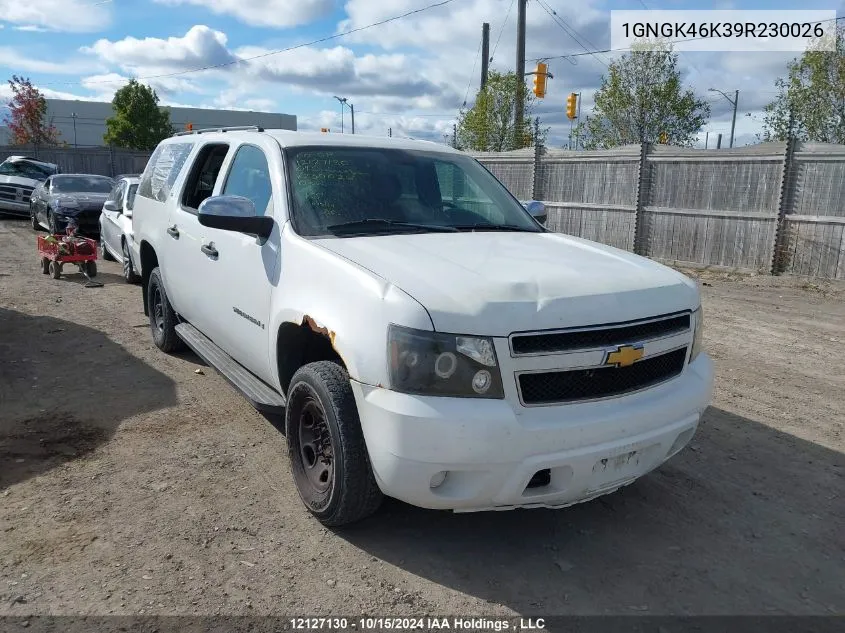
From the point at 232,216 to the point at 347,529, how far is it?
5.75 feet

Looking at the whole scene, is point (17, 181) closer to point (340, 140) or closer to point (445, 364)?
point (340, 140)

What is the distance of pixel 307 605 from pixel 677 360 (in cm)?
203

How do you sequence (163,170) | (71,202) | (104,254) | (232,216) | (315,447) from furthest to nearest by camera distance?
(71,202), (104,254), (163,170), (232,216), (315,447)

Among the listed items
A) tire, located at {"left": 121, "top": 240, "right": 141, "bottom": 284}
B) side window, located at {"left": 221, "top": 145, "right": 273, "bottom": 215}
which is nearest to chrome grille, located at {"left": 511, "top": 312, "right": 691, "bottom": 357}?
side window, located at {"left": 221, "top": 145, "right": 273, "bottom": 215}

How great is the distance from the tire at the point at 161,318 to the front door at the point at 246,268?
1.34 meters

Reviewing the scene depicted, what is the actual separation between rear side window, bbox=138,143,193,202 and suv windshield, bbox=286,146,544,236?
197 cm

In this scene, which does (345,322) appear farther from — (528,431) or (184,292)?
(184,292)

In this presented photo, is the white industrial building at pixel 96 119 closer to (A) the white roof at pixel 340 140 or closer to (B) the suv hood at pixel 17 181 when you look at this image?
(B) the suv hood at pixel 17 181

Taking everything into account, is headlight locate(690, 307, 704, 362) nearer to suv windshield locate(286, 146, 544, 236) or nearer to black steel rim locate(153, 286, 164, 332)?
suv windshield locate(286, 146, 544, 236)

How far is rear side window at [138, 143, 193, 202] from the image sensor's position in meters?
5.70

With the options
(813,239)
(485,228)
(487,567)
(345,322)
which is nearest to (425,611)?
(487,567)

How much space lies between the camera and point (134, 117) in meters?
47.1

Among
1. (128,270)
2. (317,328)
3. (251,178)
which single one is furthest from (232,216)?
(128,270)

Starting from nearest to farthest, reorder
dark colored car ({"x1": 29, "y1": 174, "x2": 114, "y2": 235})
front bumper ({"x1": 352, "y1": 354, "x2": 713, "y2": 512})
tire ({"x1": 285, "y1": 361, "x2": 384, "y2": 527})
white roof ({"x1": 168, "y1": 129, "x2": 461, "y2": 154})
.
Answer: front bumper ({"x1": 352, "y1": 354, "x2": 713, "y2": 512}), tire ({"x1": 285, "y1": 361, "x2": 384, "y2": 527}), white roof ({"x1": 168, "y1": 129, "x2": 461, "y2": 154}), dark colored car ({"x1": 29, "y1": 174, "x2": 114, "y2": 235})
